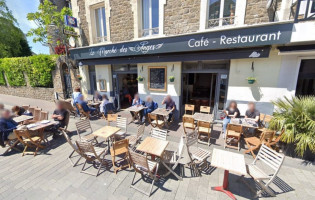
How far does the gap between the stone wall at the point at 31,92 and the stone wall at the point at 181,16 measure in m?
11.0

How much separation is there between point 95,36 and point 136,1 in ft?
11.8

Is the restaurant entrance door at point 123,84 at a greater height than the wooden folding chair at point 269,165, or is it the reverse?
the restaurant entrance door at point 123,84

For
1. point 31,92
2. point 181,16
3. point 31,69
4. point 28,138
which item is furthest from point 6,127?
point 31,92

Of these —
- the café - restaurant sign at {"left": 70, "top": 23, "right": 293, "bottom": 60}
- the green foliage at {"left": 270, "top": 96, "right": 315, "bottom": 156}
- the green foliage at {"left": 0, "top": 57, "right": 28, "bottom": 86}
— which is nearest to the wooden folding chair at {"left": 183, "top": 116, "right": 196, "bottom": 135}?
the green foliage at {"left": 270, "top": 96, "right": 315, "bottom": 156}

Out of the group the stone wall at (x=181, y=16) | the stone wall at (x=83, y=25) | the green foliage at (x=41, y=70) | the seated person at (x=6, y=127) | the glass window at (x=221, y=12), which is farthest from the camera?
the green foliage at (x=41, y=70)

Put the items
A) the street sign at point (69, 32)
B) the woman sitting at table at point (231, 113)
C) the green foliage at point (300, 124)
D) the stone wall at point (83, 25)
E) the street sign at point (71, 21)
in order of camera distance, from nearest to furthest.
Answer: the green foliage at point (300, 124), the woman sitting at table at point (231, 113), the street sign at point (71, 21), the street sign at point (69, 32), the stone wall at point (83, 25)

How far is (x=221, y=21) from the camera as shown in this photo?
17.6 ft

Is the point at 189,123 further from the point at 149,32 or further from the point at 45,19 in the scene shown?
the point at 45,19

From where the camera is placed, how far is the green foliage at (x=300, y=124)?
10.9ft

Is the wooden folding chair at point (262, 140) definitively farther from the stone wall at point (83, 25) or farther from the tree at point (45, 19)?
the tree at point (45, 19)

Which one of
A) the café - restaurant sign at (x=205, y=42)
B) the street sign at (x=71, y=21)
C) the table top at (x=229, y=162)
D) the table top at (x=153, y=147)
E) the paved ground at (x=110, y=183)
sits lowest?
the paved ground at (x=110, y=183)

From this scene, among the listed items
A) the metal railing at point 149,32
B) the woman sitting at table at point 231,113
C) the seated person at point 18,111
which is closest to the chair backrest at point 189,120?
the woman sitting at table at point 231,113

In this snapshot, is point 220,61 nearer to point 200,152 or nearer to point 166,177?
point 200,152

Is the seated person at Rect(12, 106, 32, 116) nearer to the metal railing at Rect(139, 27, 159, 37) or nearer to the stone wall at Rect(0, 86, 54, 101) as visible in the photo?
the stone wall at Rect(0, 86, 54, 101)
